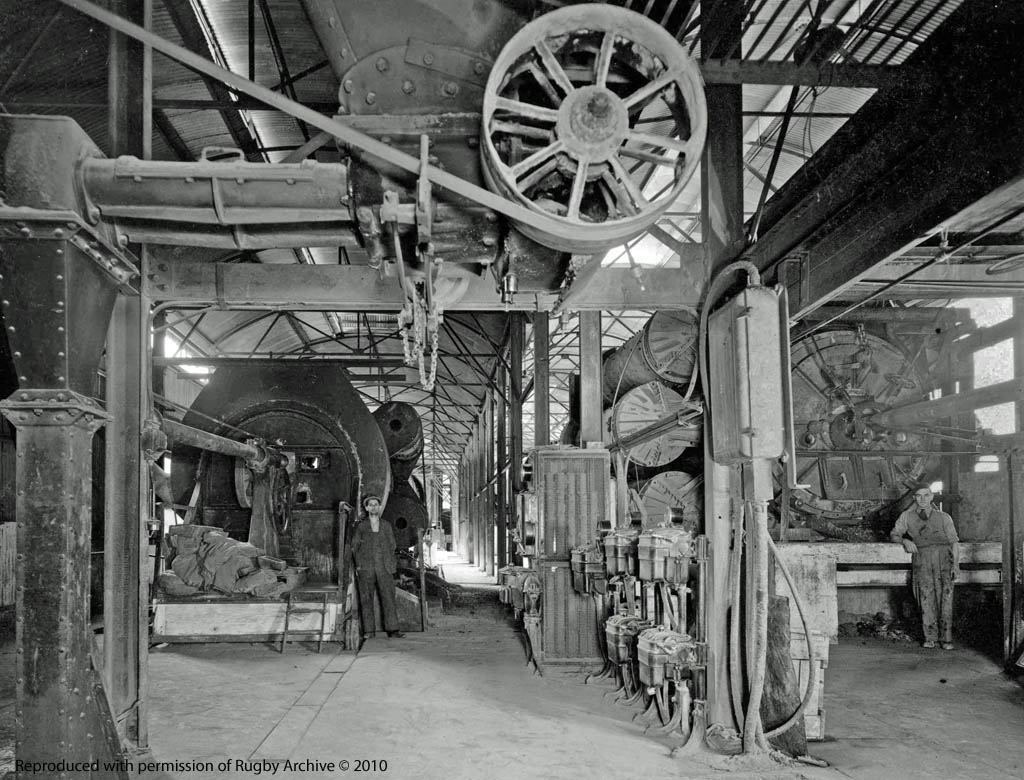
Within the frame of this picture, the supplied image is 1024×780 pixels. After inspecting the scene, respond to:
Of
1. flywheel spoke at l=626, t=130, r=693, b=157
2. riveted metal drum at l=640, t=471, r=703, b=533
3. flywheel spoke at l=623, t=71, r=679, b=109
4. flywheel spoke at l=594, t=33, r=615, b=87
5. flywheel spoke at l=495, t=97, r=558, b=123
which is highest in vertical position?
flywheel spoke at l=594, t=33, r=615, b=87

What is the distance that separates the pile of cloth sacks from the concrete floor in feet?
2.14

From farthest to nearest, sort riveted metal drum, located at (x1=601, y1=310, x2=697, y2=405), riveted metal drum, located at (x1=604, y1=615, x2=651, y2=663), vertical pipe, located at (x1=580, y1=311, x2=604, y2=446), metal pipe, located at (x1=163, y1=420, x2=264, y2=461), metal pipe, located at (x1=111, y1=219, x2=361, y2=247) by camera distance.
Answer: riveted metal drum, located at (x1=601, y1=310, x2=697, y2=405), vertical pipe, located at (x1=580, y1=311, x2=604, y2=446), metal pipe, located at (x1=163, y1=420, x2=264, y2=461), riveted metal drum, located at (x1=604, y1=615, x2=651, y2=663), metal pipe, located at (x1=111, y1=219, x2=361, y2=247)

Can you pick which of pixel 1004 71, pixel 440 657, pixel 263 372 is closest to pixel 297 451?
pixel 263 372

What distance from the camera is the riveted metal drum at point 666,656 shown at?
16.9ft

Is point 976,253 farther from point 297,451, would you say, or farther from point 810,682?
point 297,451

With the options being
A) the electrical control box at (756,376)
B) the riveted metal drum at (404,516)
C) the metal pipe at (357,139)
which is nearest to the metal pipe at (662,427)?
the electrical control box at (756,376)

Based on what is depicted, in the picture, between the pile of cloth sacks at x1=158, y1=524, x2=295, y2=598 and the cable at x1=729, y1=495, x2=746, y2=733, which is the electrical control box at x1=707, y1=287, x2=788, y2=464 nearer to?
the cable at x1=729, y1=495, x2=746, y2=733

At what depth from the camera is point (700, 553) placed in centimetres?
529

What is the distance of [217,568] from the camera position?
354 inches

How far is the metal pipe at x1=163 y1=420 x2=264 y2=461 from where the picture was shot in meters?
7.98

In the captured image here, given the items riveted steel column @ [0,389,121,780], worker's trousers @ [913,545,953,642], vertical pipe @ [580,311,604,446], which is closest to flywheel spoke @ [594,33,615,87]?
riveted steel column @ [0,389,121,780]

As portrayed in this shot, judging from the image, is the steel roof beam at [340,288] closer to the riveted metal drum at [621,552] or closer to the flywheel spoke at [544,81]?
the flywheel spoke at [544,81]

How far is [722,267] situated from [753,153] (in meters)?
6.20

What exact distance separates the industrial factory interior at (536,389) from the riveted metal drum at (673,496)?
23 centimetres
